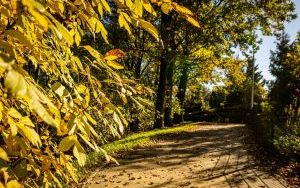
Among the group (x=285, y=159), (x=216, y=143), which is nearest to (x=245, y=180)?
(x=285, y=159)

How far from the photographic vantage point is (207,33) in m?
23.3

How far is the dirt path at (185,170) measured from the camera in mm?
10367

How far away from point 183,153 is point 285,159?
3.86 meters

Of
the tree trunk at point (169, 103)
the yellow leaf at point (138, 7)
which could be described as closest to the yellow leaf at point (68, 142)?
the yellow leaf at point (138, 7)

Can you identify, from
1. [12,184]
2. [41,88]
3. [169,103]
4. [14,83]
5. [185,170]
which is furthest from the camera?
[169,103]

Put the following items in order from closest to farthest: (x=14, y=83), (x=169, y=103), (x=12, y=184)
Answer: (x=14, y=83), (x=12, y=184), (x=169, y=103)

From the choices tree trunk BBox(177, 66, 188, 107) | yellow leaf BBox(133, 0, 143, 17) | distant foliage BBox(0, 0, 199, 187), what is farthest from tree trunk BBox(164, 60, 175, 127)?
yellow leaf BBox(133, 0, 143, 17)

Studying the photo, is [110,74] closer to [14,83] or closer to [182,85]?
[14,83]

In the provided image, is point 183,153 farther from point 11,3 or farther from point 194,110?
point 194,110

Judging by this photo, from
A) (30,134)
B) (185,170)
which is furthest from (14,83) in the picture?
(185,170)

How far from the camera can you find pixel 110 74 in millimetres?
2199

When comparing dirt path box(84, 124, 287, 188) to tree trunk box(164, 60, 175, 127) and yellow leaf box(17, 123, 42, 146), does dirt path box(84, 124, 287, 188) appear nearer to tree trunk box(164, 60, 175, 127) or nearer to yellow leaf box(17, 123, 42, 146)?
yellow leaf box(17, 123, 42, 146)

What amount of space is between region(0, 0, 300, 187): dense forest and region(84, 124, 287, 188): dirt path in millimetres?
1315

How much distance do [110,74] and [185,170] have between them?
1030 cm
